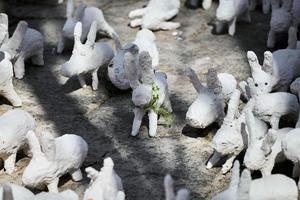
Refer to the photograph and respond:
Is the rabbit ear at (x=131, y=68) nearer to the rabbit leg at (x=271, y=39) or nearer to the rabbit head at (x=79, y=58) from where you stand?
the rabbit head at (x=79, y=58)

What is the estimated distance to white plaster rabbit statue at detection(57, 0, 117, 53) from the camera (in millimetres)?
3844

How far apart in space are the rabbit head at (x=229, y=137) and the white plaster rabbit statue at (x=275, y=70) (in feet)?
1.34

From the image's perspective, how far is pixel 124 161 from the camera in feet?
9.35

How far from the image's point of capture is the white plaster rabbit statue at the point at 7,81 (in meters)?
3.22

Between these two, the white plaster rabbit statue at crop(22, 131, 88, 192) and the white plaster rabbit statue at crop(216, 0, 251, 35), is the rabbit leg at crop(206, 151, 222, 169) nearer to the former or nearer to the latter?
the white plaster rabbit statue at crop(22, 131, 88, 192)

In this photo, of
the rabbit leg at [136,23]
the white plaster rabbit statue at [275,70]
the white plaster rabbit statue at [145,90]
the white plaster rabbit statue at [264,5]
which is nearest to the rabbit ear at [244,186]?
the white plaster rabbit statue at [145,90]

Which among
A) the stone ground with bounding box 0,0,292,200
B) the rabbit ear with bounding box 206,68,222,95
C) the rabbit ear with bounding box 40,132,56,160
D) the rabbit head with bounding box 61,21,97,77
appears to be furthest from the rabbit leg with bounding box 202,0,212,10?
the rabbit ear with bounding box 40,132,56,160

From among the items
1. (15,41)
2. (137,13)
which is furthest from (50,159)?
(137,13)

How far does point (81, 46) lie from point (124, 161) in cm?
75

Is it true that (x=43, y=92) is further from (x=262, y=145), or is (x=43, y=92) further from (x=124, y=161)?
(x=262, y=145)

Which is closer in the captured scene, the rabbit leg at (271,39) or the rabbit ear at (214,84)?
the rabbit ear at (214,84)

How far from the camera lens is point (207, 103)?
9.69 ft

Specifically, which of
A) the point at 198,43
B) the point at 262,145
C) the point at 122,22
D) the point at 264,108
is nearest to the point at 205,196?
the point at 262,145

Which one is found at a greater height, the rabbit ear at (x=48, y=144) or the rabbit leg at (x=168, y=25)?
the rabbit ear at (x=48, y=144)
